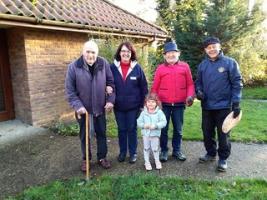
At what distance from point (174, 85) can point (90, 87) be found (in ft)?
4.26

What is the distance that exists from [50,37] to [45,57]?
1.71 ft

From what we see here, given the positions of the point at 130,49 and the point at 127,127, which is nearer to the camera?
the point at 130,49

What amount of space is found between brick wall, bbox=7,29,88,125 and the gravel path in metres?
1.38

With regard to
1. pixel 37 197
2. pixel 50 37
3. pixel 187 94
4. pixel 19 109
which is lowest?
pixel 37 197

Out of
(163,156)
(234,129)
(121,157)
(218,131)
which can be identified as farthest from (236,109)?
(234,129)

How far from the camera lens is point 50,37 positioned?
7492mm

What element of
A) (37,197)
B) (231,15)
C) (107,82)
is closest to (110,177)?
(37,197)

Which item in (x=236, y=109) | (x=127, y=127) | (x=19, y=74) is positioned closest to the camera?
(x=236, y=109)

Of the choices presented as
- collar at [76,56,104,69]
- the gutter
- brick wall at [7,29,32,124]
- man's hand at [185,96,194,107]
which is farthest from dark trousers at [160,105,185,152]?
brick wall at [7,29,32,124]

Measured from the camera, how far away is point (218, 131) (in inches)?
183

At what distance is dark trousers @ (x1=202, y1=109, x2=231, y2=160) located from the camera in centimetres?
459

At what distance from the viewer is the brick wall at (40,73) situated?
702 cm

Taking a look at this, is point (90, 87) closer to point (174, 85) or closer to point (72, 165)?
point (174, 85)

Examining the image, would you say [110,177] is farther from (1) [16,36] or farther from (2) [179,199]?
(1) [16,36]
